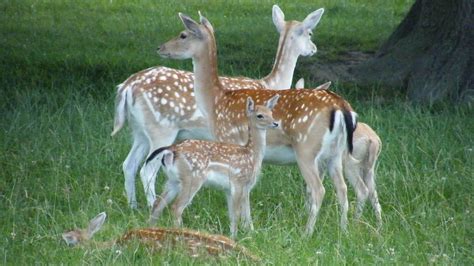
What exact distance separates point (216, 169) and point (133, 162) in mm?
1460

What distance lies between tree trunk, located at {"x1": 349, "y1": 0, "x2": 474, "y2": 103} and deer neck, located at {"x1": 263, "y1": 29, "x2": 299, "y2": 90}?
7.18ft

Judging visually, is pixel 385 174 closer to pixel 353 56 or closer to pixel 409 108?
pixel 409 108

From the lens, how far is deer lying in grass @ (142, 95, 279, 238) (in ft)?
25.0

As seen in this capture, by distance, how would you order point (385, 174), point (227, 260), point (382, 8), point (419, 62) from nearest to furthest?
1. point (227, 260)
2. point (385, 174)
3. point (419, 62)
4. point (382, 8)

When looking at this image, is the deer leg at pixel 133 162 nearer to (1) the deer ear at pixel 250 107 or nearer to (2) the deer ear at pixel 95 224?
(1) the deer ear at pixel 250 107

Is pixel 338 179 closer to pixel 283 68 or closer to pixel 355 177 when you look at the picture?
pixel 355 177

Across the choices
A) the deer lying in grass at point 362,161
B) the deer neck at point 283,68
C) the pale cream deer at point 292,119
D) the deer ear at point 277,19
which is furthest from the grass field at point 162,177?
the deer ear at point 277,19

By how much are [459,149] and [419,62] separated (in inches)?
117

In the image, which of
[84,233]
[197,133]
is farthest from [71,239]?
[197,133]

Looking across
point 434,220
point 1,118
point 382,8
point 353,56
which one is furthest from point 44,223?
point 382,8

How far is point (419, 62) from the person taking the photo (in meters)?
12.3

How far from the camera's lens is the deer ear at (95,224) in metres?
7.06

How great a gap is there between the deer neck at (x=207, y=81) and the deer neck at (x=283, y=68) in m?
0.78

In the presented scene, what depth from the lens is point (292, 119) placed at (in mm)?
8195
